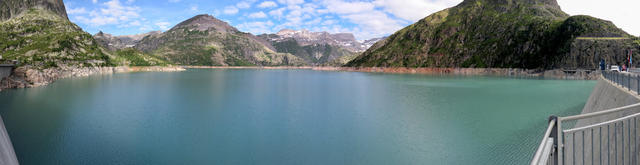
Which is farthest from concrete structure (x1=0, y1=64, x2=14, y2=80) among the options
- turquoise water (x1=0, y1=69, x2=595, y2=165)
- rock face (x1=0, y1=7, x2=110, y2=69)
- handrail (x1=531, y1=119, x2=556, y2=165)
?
handrail (x1=531, y1=119, x2=556, y2=165)

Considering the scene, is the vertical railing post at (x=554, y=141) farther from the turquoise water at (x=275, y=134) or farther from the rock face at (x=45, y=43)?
the rock face at (x=45, y=43)

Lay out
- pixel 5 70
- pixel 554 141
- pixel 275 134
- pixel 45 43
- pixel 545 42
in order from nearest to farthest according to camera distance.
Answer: pixel 554 141 < pixel 275 134 < pixel 5 70 < pixel 45 43 < pixel 545 42

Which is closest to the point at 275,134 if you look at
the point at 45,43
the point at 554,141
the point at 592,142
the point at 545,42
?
the point at 554,141

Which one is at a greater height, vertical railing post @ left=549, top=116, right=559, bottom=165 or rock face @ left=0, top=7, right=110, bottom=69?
rock face @ left=0, top=7, right=110, bottom=69

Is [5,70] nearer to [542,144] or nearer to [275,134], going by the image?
[275,134]

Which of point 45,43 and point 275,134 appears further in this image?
point 45,43

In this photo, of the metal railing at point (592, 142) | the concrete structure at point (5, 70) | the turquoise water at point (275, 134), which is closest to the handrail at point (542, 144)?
the metal railing at point (592, 142)

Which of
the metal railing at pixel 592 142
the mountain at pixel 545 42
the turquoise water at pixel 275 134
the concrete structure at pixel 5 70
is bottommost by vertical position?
the turquoise water at pixel 275 134

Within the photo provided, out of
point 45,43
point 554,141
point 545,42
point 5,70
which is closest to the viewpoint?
point 554,141

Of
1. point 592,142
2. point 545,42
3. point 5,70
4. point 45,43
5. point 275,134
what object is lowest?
point 275,134

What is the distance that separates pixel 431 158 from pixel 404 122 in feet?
39.8

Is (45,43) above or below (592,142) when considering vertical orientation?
above

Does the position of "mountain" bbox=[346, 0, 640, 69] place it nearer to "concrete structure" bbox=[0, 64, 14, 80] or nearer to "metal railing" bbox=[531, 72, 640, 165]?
"metal railing" bbox=[531, 72, 640, 165]

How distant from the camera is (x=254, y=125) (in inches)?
1217
